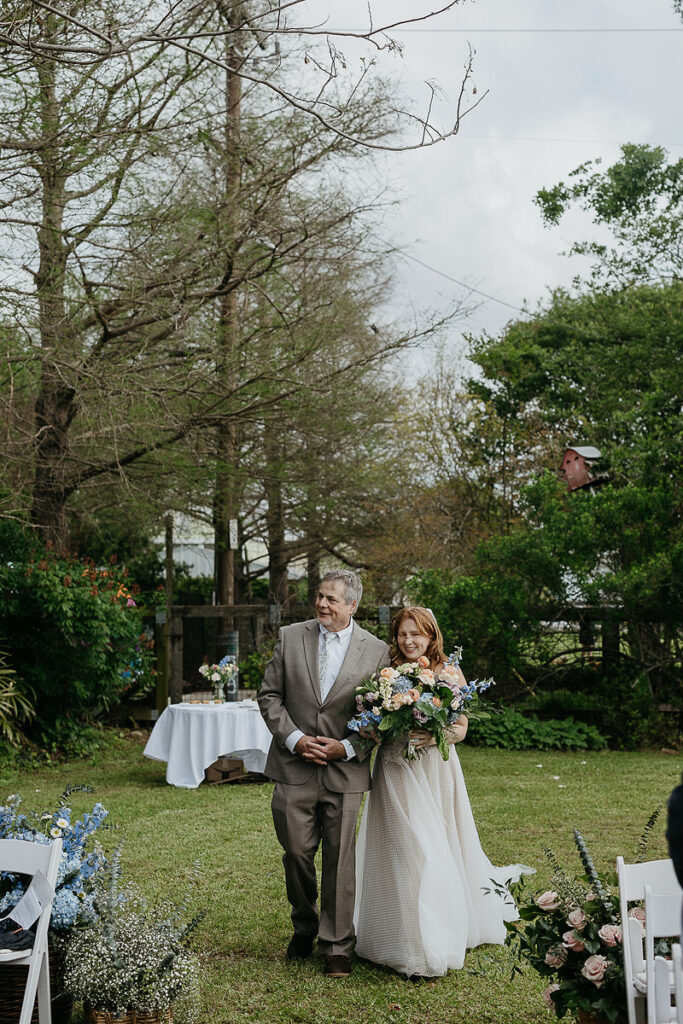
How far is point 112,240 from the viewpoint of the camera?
11.0 m

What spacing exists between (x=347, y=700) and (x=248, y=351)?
21.3 feet

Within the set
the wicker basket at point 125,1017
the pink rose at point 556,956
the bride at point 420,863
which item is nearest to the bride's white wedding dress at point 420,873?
the bride at point 420,863

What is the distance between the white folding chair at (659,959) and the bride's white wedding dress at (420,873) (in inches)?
83.4

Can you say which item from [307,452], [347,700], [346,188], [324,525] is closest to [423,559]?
[324,525]

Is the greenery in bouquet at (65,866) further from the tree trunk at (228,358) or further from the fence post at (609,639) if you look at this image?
the fence post at (609,639)

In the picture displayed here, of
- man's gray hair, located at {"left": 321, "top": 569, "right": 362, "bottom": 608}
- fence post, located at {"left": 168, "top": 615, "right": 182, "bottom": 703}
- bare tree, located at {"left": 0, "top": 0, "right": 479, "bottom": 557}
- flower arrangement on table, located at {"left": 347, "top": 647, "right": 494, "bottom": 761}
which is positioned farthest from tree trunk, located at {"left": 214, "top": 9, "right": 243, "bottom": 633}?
flower arrangement on table, located at {"left": 347, "top": 647, "right": 494, "bottom": 761}

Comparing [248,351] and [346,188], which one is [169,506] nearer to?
[248,351]

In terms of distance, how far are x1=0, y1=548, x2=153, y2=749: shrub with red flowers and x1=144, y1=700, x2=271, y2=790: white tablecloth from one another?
7.18 ft

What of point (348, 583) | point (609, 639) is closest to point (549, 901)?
point (348, 583)

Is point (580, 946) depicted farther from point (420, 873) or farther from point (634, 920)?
point (420, 873)

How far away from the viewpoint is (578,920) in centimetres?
395

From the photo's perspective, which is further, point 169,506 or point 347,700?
point 169,506

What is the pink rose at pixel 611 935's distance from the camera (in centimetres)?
381

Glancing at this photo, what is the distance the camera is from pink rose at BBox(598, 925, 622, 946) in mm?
3807
